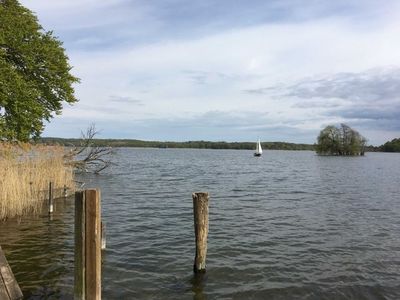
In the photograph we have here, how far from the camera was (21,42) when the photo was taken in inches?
766

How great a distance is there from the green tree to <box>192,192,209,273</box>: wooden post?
1058cm

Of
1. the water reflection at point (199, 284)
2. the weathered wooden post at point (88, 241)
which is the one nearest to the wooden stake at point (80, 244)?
the weathered wooden post at point (88, 241)

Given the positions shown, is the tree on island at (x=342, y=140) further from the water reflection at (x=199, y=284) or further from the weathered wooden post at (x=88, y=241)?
the weathered wooden post at (x=88, y=241)

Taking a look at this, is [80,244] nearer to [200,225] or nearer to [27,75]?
[200,225]

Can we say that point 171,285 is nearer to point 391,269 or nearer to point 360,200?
point 391,269

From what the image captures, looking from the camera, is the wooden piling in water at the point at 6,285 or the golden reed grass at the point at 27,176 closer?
the wooden piling in water at the point at 6,285

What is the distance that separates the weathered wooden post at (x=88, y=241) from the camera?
7273mm

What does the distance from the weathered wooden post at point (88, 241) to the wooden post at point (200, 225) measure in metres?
4.00

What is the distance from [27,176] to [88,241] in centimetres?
1413

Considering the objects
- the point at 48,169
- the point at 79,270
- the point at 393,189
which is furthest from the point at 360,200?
the point at 79,270

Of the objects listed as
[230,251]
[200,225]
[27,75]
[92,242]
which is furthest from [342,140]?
[92,242]

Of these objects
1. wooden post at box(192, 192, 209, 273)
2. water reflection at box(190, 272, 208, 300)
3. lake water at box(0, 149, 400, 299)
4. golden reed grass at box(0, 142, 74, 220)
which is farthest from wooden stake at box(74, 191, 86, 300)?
golden reed grass at box(0, 142, 74, 220)

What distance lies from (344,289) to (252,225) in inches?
313

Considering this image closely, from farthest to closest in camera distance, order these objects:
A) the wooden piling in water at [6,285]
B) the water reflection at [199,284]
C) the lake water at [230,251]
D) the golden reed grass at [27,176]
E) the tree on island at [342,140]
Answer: the tree on island at [342,140] < the golden reed grass at [27,176] < the lake water at [230,251] < the water reflection at [199,284] < the wooden piling in water at [6,285]
